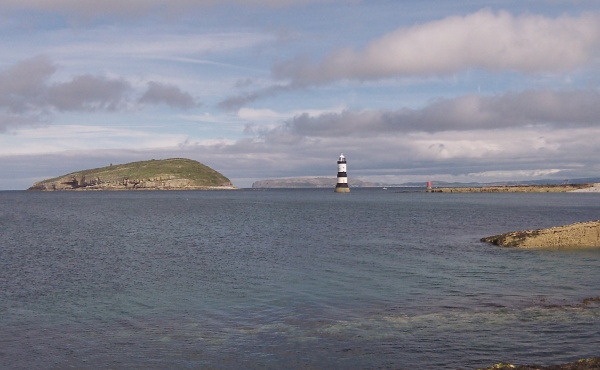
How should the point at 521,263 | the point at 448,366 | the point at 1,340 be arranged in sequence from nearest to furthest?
the point at 448,366, the point at 1,340, the point at 521,263

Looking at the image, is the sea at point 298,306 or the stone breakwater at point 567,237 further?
the stone breakwater at point 567,237

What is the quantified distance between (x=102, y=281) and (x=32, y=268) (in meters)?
9.20

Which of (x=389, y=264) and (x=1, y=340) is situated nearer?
(x=1, y=340)

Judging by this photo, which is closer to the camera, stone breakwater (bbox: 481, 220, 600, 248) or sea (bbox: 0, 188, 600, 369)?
sea (bbox: 0, 188, 600, 369)

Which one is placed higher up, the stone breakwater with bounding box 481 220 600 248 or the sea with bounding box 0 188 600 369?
the stone breakwater with bounding box 481 220 600 248

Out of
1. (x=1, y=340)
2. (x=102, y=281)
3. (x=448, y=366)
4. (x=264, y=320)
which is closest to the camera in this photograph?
(x=448, y=366)

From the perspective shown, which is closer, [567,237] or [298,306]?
[298,306]

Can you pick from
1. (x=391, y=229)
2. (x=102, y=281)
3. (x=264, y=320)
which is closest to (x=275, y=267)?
(x=102, y=281)

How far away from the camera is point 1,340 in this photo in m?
21.7

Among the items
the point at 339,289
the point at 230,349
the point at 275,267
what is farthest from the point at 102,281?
the point at 230,349

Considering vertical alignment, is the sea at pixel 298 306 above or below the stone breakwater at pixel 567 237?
below

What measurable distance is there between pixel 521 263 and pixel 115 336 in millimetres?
29392

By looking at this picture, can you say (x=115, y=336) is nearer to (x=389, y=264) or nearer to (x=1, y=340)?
(x=1, y=340)

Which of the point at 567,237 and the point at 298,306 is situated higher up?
the point at 567,237
